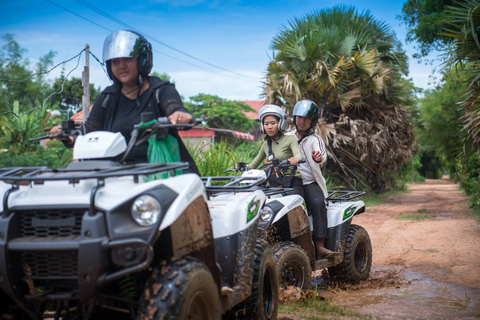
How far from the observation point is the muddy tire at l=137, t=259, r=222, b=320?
8.50ft

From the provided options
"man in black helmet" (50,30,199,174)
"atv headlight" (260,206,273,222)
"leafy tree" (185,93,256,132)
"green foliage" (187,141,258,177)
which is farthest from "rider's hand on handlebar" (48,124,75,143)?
"leafy tree" (185,93,256,132)

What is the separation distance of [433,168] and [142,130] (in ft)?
243

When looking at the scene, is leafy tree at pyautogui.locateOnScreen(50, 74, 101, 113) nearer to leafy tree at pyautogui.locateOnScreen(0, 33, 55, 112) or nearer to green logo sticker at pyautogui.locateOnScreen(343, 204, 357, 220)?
leafy tree at pyautogui.locateOnScreen(0, 33, 55, 112)

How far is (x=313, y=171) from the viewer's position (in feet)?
20.4

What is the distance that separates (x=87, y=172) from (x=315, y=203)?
3.60 metres

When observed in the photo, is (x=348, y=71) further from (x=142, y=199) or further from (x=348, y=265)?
(x=142, y=199)

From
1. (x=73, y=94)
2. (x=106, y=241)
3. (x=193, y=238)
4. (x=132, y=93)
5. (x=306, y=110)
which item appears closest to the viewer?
(x=106, y=241)

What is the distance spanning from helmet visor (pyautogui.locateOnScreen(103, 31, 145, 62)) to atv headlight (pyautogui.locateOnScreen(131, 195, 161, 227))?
4.53 feet

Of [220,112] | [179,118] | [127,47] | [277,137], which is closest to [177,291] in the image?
[179,118]

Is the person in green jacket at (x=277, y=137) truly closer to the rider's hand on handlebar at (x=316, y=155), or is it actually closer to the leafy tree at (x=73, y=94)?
the rider's hand on handlebar at (x=316, y=155)

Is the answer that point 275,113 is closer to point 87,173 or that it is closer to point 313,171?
point 313,171

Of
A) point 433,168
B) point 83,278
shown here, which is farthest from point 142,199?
point 433,168

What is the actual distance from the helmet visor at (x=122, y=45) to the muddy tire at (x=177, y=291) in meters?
1.63

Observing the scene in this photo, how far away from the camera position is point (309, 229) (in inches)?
226
